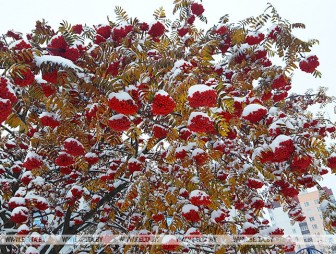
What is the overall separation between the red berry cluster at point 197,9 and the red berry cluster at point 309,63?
2080mm

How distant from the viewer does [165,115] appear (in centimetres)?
405

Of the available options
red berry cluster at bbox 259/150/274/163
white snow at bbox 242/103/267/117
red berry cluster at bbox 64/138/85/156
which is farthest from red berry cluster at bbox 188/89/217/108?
red berry cluster at bbox 64/138/85/156

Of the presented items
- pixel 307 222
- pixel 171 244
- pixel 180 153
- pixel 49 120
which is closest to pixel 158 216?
pixel 171 244

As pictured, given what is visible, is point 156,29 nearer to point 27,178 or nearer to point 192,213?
point 192,213

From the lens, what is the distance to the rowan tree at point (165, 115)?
3.02 metres

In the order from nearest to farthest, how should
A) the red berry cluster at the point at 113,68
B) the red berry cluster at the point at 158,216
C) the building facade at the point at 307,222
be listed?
the red berry cluster at the point at 113,68
the red berry cluster at the point at 158,216
the building facade at the point at 307,222

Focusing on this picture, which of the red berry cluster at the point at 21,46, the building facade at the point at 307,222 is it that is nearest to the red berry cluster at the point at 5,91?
the red berry cluster at the point at 21,46

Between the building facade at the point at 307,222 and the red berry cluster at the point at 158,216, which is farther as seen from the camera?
the building facade at the point at 307,222

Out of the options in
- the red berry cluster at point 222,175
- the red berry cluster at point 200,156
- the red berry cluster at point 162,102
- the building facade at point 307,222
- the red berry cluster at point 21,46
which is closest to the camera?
the red berry cluster at point 162,102

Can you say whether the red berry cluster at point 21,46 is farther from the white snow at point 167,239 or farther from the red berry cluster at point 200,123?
the white snow at point 167,239

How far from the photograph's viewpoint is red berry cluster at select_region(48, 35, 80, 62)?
328 cm

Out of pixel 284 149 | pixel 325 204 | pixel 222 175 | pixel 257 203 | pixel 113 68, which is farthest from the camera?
pixel 325 204

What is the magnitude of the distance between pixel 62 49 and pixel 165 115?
154 centimetres

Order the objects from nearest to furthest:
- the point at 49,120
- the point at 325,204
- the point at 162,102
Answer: the point at 162,102 → the point at 49,120 → the point at 325,204
